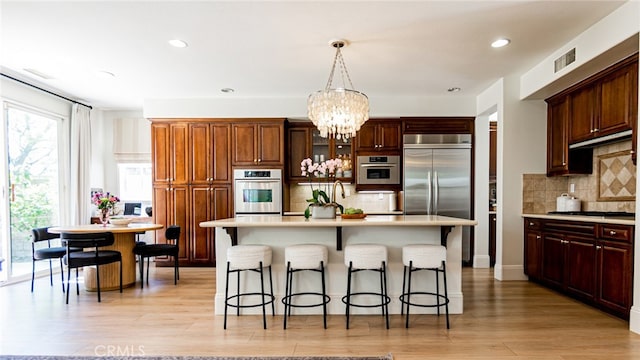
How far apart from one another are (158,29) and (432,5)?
2301 millimetres

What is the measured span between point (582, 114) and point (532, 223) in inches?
53.5

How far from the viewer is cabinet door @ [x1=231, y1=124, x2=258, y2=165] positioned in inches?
219

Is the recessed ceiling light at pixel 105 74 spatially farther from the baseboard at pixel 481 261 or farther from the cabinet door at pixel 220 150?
the baseboard at pixel 481 261

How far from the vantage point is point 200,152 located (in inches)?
220

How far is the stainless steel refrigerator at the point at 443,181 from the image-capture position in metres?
5.48

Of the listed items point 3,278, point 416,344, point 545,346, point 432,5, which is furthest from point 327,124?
point 3,278

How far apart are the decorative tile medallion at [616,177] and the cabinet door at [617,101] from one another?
45 cm

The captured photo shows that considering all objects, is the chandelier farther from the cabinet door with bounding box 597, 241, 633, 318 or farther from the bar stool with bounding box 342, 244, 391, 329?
the cabinet door with bounding box 597, 241, 633, 318

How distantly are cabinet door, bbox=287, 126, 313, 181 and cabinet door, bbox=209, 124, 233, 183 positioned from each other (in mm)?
946

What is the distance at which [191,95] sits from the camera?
5.40m

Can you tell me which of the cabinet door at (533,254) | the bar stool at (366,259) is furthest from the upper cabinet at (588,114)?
the bar stool at (366,259)

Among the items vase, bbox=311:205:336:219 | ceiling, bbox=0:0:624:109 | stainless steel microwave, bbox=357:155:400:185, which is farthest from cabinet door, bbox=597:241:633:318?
stainless steel microwave, bbox=357:155:400:185

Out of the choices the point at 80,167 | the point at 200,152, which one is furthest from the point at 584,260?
the point at 80,167

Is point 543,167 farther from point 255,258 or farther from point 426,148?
point 255,258
